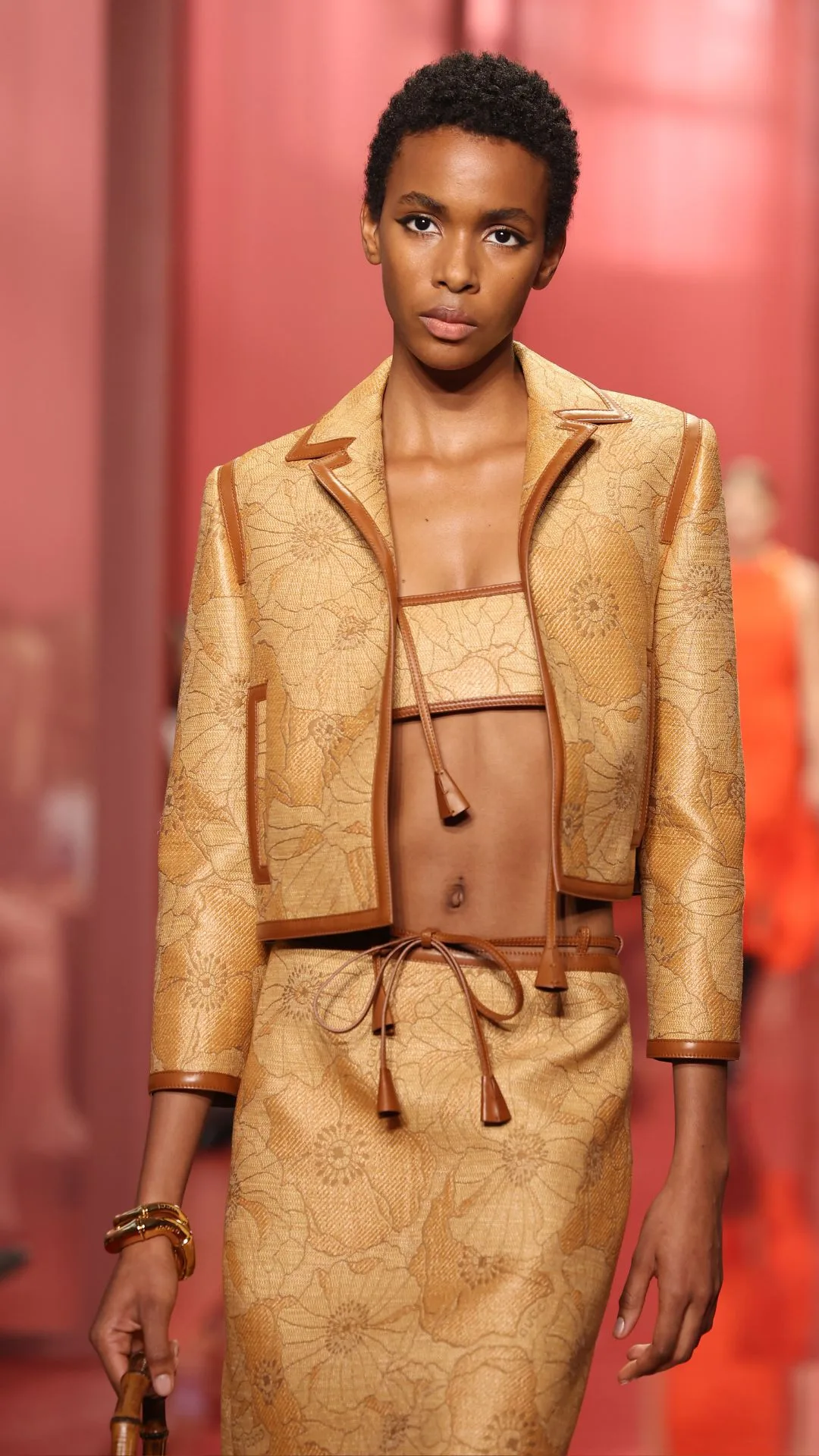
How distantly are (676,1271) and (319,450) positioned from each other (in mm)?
890

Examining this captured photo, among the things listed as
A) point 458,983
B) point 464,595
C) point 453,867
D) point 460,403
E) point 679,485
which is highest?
point 460,403

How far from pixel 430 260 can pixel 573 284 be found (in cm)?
648

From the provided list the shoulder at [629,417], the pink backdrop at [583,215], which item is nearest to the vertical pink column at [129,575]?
the pink backdrop at [583,215]

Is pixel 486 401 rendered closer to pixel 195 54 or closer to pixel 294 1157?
pixel 294 1157

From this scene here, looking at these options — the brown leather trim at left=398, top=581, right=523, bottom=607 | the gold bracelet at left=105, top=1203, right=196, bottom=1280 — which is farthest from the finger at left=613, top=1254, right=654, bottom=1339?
the brown leather trim at left=398, top=581, right=523, bottom=607

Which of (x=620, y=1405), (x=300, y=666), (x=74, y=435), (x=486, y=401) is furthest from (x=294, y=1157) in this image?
(x=74, y=435)

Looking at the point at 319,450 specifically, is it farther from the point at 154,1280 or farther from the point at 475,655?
the point at 154,1280

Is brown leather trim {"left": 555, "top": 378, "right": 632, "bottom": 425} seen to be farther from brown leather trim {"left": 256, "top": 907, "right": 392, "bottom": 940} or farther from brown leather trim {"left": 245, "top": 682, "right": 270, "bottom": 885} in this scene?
brown leather trim {"left": 256, "top": 907, "right": 392, "bottom": 940}

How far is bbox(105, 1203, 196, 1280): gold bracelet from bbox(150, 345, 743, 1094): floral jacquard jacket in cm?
13

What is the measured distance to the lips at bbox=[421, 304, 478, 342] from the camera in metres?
2.01

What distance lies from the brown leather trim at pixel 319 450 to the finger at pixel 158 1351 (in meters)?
0.85

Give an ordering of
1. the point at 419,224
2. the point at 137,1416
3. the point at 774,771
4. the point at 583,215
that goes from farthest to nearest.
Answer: the point at 583,215
the point at 774,771
the point at 419,224
the point at 137,1416

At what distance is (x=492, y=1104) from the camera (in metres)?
1.88

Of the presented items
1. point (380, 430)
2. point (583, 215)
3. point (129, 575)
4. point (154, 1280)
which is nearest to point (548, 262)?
point (380, 430)
